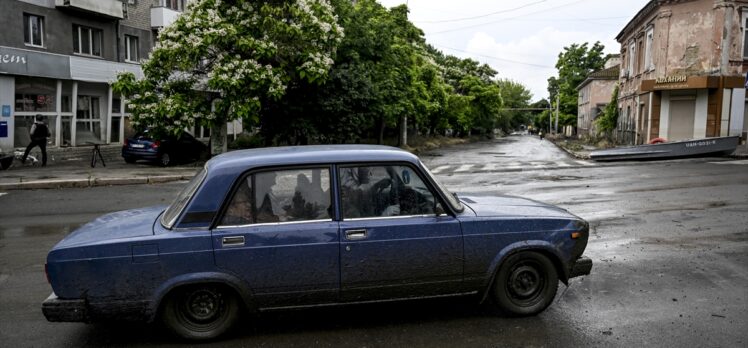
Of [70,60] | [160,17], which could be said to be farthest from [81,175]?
[160,17]

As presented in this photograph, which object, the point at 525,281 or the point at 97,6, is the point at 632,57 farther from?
the point at 525,281

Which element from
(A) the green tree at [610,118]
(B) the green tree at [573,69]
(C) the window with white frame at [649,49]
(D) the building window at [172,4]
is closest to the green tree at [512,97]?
(B) the green tree at [573,69]

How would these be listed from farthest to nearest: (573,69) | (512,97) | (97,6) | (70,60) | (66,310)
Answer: (512,97) → (573,69) → (97,6) → (70,60) → (66,310)

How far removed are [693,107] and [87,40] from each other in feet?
94.6

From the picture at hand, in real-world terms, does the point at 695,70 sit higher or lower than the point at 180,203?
higher

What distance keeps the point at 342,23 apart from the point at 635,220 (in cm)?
1931

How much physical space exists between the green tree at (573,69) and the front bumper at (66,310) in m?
76.4

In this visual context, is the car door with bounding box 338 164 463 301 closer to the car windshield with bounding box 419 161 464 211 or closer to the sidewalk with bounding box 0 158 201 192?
the car windshield with bounding box 419 161 464 211

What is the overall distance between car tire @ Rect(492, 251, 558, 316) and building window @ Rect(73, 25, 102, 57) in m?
25.2

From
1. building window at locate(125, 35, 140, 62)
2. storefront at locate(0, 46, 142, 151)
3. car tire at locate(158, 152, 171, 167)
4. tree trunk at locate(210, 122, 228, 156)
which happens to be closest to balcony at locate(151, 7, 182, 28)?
building window at locate(125, 35, 140, 62)

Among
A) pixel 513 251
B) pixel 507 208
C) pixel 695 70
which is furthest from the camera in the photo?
pixel 695 70

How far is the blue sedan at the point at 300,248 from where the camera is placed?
4121 millimetres

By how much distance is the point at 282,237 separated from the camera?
14.1 ft

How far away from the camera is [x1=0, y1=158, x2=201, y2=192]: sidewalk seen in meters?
15.1
